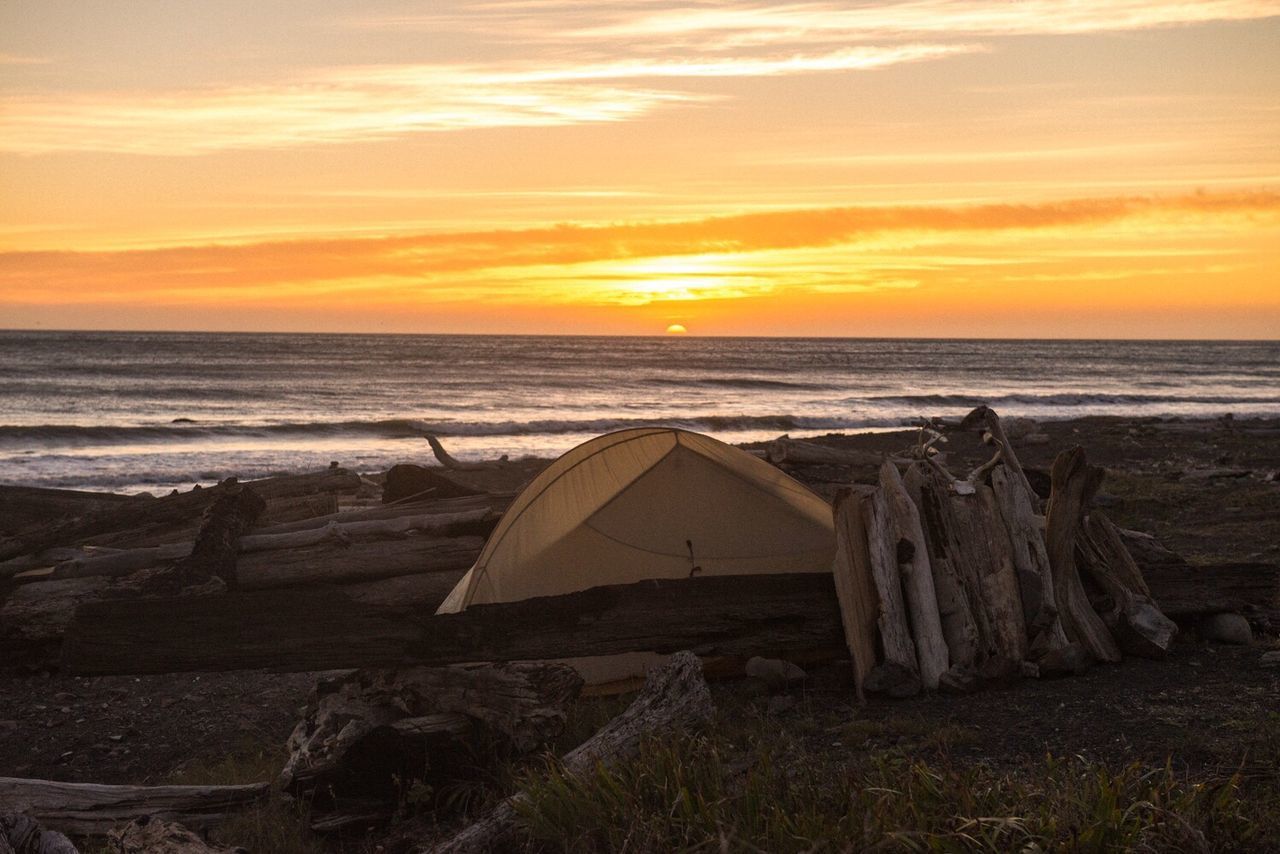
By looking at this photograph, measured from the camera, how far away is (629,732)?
17.3ft

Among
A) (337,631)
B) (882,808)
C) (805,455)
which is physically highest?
(805,455)

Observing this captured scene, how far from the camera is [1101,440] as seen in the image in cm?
2550

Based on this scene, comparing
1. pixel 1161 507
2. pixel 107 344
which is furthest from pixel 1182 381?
pixel 107 344

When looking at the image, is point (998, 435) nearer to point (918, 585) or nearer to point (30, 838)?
point (918, 585)

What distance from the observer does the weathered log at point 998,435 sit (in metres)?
7.46

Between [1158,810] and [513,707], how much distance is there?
3361mm

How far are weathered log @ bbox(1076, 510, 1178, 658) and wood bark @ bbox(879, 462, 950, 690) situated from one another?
1.37m

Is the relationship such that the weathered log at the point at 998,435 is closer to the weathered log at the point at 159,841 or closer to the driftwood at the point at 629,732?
the driftwood at the point at 629,732

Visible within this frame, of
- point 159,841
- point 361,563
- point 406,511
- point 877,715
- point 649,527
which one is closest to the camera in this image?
point 159,841

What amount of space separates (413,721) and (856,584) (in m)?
2.95

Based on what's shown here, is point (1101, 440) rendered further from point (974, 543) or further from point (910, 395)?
point (910, 395)

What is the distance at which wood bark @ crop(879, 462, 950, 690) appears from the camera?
Answer: 269 inches

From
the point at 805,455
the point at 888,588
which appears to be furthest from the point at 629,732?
the point at 805,455

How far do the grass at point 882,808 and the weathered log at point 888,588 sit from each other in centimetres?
165
